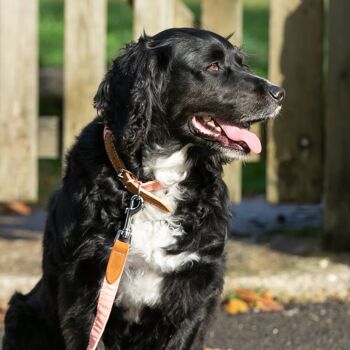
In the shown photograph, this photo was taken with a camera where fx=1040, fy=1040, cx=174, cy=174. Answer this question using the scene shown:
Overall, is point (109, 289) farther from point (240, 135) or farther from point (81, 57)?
point (81, 57)

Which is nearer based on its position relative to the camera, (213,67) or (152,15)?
(213,67)

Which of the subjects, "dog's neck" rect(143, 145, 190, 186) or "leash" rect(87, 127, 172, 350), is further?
"dog's neck" rect(143, 145, 190, 186)

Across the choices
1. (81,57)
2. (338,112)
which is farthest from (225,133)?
(81,57)

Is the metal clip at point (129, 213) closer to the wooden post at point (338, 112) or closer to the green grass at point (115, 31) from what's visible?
the wooden post at point (338, 112)

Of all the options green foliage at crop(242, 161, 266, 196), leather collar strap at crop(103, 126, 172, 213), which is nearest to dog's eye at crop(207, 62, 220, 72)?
leather collar strap at crop(103, 126, 172, 213)

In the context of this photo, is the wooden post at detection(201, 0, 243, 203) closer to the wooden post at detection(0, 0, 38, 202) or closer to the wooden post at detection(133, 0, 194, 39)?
the wooden post at detection(133, 0, 194, 39)

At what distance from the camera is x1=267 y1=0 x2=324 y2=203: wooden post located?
6.70m

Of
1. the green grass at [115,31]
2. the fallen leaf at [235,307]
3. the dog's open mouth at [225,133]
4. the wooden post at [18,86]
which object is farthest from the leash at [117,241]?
the green grass at [115,31]

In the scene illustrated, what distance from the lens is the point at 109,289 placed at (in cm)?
438

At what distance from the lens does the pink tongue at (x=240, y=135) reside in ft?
15.2

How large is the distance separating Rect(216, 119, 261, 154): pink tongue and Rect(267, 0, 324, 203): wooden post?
207 centimetres

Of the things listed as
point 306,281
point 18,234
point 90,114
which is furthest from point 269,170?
point 18,234

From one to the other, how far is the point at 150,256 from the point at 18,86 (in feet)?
8.52

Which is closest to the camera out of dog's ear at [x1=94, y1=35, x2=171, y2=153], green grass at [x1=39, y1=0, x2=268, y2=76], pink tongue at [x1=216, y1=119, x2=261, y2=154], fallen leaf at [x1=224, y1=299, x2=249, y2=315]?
dog's ear at [x1=94, y1=35, x2=171, y2=153]
